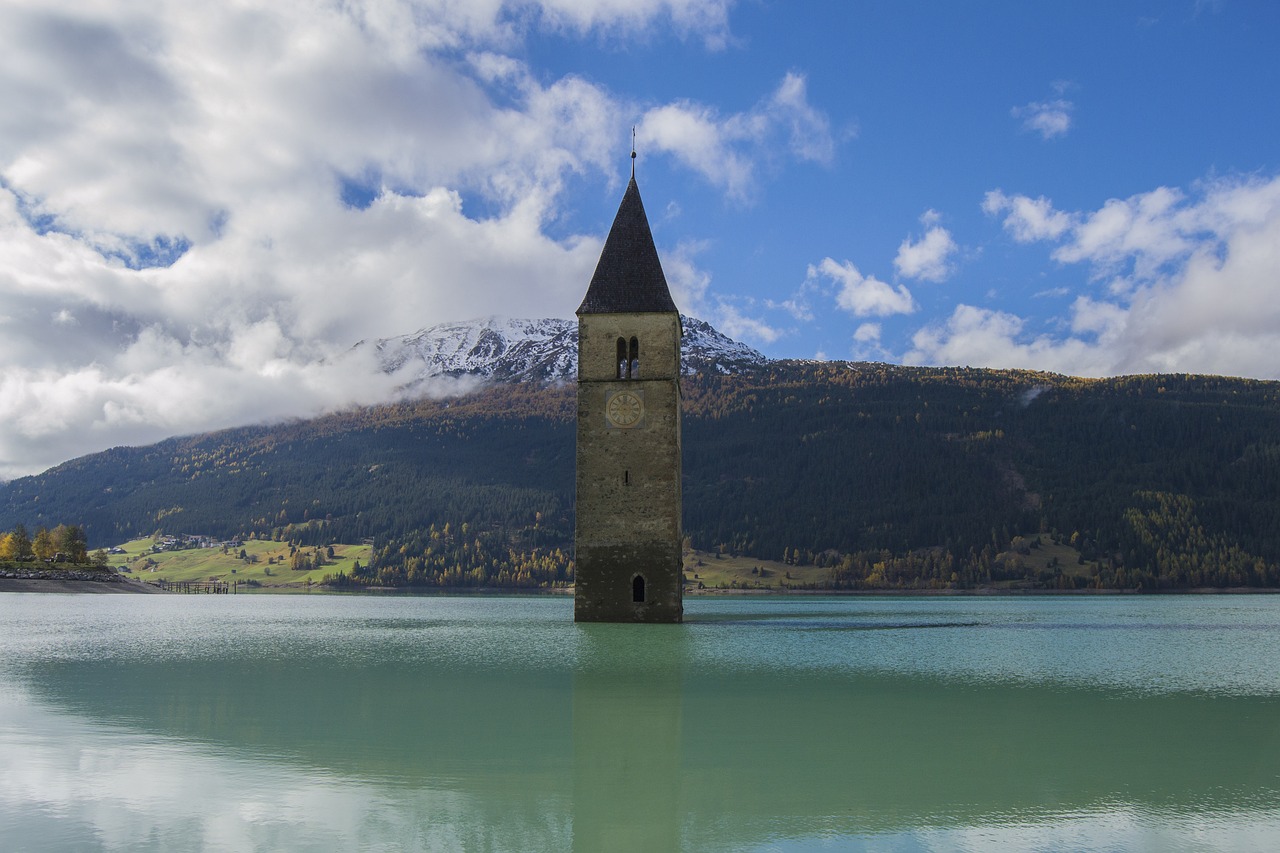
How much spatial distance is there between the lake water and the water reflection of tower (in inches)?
2.5

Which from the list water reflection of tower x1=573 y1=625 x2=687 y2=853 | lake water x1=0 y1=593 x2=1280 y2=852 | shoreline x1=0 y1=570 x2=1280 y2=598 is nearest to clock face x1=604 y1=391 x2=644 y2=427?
lake water x1=0 y1=593 x2=1280 y2=852

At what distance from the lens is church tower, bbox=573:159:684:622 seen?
4788 cm

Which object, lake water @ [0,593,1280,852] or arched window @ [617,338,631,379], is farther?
arched window @ [617,338,631,379]

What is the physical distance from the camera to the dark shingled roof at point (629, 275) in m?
49.8

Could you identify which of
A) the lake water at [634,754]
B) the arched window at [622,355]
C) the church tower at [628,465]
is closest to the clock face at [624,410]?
the church tower at [628,465]

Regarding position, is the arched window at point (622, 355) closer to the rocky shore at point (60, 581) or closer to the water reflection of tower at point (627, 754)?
the water reflection of tower at point (627, 754)

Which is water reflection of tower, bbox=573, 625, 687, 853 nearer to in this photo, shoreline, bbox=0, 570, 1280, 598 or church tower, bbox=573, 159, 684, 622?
church tower, bbox=573, 159, 684, 622

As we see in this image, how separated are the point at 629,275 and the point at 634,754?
36834mm

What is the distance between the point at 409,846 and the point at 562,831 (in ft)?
5.32

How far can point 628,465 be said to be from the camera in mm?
48219

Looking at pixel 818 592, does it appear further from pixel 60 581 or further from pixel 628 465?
pixel 628 465

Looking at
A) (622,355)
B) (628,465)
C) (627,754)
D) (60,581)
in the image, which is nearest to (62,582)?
(60,581)

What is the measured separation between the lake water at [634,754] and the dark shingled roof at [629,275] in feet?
70.5

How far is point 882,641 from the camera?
42.2 m
